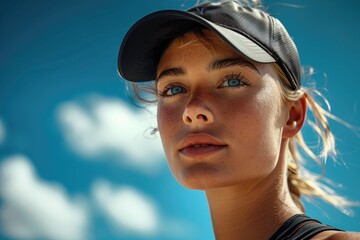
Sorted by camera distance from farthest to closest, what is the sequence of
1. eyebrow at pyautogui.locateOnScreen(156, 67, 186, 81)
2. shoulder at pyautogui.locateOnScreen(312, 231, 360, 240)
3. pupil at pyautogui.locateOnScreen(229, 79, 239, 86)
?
eyebrow at pyautogui.locateOnScreen(156, 67, 186, 81) → pupil at pyautogui.locateOnScreen(229, 79, 239, 86) → shoulder at pyautogui.locateOnScreen(312, 231, 360, 240)

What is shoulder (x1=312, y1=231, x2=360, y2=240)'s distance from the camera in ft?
7.32

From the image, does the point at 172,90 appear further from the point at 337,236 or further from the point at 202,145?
the point at 337,236

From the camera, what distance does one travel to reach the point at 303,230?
2496mm

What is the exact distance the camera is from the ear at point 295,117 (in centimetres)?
290

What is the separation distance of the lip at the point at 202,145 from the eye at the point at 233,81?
0.30m

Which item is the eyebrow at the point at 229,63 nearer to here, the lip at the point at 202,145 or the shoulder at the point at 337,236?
the lip at the point at 202,145

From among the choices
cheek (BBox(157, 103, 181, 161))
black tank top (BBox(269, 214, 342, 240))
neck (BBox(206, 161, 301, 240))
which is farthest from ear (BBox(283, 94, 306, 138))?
cheek (BBox(157, 103, 181, 161))

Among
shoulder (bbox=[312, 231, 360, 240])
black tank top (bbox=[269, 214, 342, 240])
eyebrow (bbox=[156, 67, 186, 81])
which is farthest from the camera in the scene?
eyebrow (bbox=[156, 67, 186, 81])

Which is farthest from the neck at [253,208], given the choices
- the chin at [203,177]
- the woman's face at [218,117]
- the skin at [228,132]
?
the chin at [203,177]

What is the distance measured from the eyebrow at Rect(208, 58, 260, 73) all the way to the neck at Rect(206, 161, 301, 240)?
61 cm

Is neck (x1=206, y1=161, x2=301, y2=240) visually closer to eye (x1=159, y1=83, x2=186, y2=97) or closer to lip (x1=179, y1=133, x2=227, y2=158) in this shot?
lip (x1=179, y1=133, x2=227, y2=158)

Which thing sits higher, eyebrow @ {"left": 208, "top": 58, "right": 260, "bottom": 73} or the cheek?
eyebrow @ {"left": 208, "top": 58, "right": 260, "bottom": 73}

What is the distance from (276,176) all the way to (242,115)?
0.47m

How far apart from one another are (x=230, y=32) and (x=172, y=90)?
45 cm
